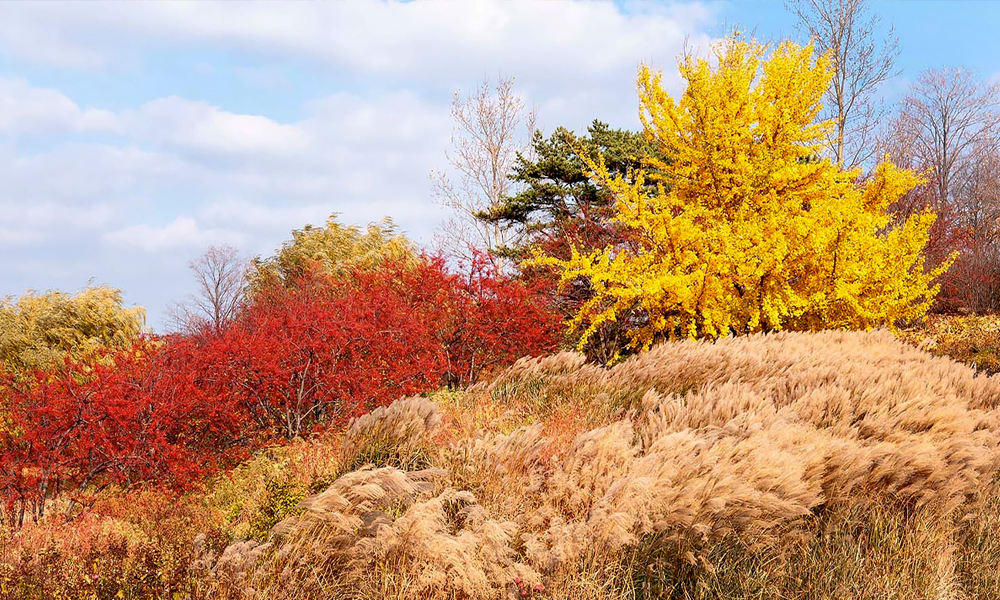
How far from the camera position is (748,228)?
1063 centimetres

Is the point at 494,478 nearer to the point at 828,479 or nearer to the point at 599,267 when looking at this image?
the point at 828,479

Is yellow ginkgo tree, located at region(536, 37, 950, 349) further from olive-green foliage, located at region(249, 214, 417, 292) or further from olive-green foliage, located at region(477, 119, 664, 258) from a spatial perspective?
olive-green foliage, located at region(249, 214, 417, 292)

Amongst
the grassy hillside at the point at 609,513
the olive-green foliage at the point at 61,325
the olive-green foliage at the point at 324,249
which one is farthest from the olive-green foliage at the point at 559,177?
the grassy hillside at the point at 609,513

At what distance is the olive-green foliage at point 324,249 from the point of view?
961 inches

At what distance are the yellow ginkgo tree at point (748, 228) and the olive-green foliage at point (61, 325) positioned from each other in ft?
40.2

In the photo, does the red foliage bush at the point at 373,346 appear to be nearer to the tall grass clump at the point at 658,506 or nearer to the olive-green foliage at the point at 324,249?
the tall grass clump at the point at 658,506

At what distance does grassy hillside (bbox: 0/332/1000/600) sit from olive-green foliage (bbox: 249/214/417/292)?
19.0 metres

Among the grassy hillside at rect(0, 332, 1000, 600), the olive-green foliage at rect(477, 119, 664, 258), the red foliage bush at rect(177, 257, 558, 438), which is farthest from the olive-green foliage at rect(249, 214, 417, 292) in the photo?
the grassy hillside at rect(0, 332, 1000, 600)

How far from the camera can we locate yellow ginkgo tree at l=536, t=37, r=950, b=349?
1046cm

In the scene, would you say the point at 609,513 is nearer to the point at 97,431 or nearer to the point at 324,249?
the point at 97,431

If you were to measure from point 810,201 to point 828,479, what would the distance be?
915 cm

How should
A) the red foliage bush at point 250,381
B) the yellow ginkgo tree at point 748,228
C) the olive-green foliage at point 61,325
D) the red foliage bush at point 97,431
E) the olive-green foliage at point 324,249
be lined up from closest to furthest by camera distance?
the red foliage bush at point 97,431
the red foliage bush at point 250,381
the yellow ginkgo tree at point 748,228
the olive-green foliage at point 61,325
the olive-green foliage at point 324,249

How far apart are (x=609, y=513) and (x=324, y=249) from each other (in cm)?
2258

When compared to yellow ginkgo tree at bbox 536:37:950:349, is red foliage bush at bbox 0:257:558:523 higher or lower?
lower
